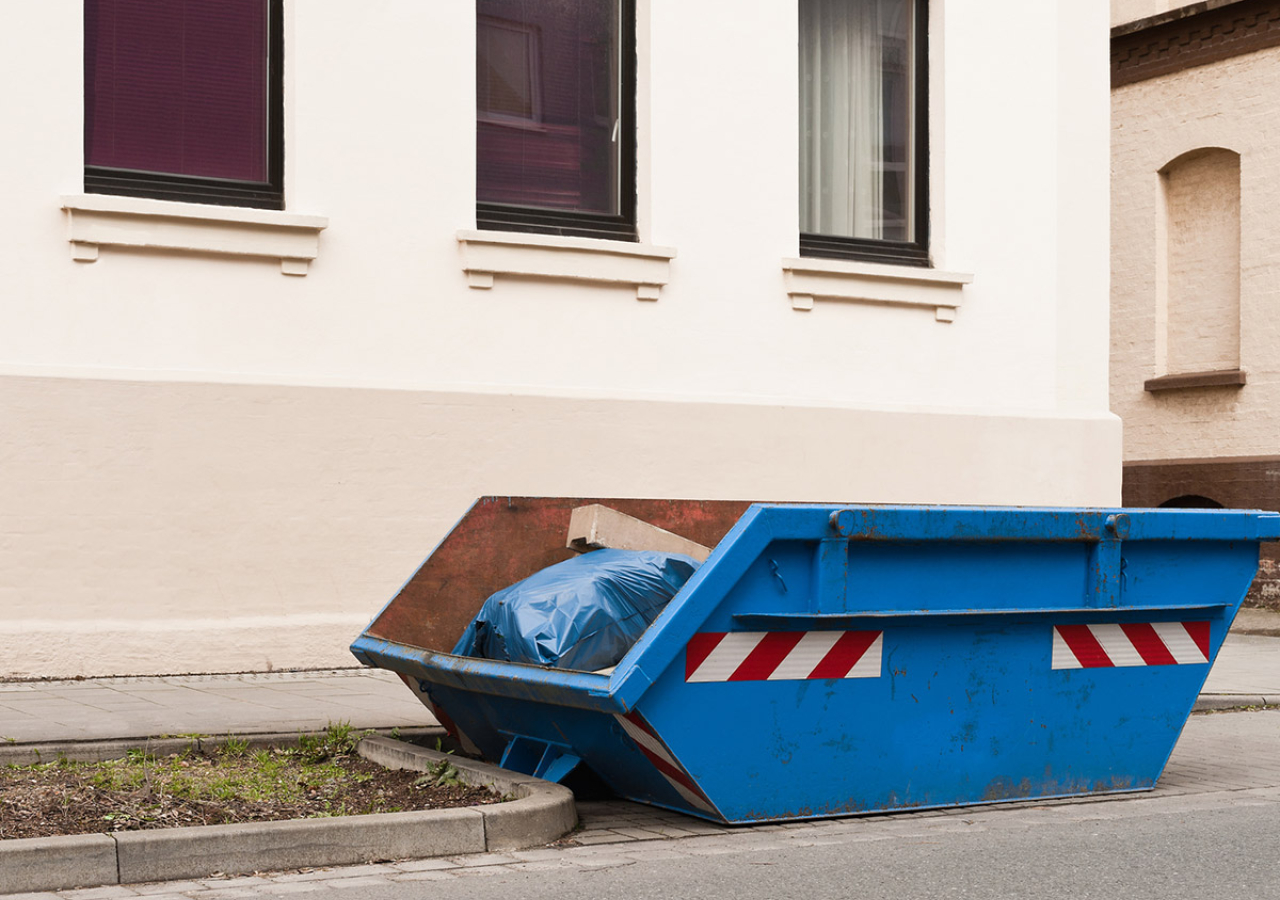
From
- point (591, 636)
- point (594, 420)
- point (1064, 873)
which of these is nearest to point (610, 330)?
point (594, 420)

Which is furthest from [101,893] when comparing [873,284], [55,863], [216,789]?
[873,284]

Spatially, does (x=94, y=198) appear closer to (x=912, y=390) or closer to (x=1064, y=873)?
(x=912, y=390)

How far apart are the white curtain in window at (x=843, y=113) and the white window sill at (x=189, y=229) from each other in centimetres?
419

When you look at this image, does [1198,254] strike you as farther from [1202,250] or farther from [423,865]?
[423,865]

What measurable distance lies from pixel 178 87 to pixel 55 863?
643 cm

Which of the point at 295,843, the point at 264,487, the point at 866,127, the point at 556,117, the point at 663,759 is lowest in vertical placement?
the point at 295,843

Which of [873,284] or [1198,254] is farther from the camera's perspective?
[1198,254]

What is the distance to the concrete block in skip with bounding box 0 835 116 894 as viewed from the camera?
465 centimetres

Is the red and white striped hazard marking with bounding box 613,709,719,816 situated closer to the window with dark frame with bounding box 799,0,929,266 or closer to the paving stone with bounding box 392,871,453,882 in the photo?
the paving stone with bounding box 392,871,453,882

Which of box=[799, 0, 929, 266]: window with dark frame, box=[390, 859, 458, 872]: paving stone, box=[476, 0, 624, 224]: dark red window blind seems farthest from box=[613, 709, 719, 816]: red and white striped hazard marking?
box=[799, 0, 929, 266]: window with dark frame

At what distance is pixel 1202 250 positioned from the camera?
659 inches

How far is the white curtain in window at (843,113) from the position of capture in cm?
1220

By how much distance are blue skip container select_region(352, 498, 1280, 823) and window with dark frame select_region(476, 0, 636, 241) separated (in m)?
4.57

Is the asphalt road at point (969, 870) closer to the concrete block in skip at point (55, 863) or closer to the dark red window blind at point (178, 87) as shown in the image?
the concrete block in skip at point (55, 863)
